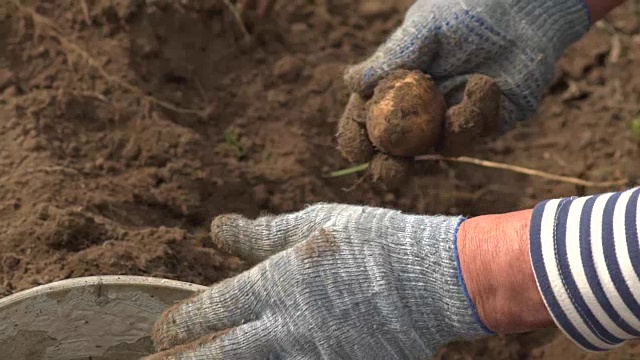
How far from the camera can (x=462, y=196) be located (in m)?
1.84

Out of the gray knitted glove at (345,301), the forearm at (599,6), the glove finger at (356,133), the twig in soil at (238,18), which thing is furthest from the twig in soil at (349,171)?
the gray knitted glove at (345,301)

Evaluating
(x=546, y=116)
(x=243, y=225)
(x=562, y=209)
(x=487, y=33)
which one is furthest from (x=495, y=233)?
(x=546, y=116)

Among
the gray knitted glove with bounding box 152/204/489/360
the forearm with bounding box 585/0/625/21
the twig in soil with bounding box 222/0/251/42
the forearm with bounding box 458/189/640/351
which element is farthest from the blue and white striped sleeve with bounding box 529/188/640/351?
the twig in soil with bounding box 222/0/251/42

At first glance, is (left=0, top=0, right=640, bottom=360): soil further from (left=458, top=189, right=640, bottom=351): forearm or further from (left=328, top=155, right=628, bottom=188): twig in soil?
(left=458, top=189, right=640, bottom=351): forearm

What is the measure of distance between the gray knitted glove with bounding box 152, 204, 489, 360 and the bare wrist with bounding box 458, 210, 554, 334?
0.06 feet

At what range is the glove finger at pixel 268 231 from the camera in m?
1.02

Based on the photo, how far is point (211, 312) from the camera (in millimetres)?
965

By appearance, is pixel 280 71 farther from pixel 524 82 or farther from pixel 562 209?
pixel 562 209

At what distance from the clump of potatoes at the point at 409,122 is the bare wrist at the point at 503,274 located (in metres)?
0.35

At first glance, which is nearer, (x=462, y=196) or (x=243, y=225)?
(x=243, y=225)

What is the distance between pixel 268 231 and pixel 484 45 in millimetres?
551

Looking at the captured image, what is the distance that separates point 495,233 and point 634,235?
0.17 m

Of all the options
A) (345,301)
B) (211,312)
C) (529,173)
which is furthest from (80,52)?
(529,173)

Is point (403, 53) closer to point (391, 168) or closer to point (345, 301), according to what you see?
point (391, 168)
